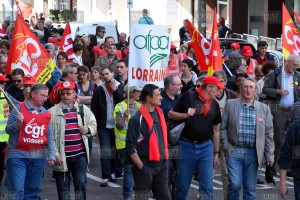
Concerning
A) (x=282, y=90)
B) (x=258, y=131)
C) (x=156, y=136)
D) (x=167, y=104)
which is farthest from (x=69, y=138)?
(x=282, y=90)

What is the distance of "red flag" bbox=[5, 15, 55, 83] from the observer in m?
14.6

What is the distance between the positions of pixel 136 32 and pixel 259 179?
11.7 ft

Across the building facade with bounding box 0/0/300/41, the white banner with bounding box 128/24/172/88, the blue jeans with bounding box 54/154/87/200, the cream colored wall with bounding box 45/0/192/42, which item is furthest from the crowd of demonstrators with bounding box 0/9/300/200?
the cream colored wall with bounding box 45/0/192/42

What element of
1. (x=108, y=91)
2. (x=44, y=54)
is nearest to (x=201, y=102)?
(x=108, y=91)

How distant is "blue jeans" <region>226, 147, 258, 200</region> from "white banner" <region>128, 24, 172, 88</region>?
1.59m

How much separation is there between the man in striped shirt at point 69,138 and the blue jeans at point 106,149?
246cm

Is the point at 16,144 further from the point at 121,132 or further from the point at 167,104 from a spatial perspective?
the point at 121,132

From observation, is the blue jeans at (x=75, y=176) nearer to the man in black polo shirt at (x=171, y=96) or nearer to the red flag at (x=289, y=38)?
the man in black polo shirt at (x=171, y=96)

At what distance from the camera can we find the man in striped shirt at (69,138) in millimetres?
11394

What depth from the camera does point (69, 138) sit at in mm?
11469

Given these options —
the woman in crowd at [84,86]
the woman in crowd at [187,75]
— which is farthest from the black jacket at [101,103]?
the woman in crowd at [187,75]

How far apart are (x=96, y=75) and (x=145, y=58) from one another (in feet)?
10.3

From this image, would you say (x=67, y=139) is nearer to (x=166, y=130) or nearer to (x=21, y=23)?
(x=166, y=130)

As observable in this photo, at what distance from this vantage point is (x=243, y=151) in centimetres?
1129
